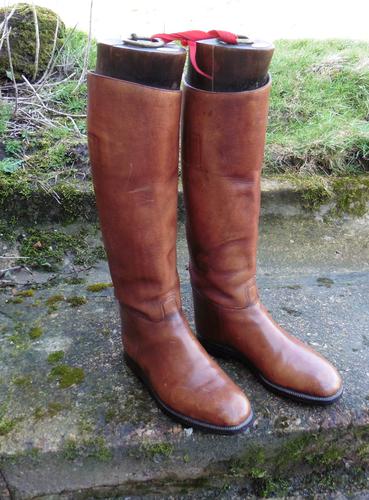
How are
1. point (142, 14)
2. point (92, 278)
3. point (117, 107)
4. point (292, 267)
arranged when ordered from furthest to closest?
point (142, 14) < point (292, 267) < point (92, 278) < point (117, 107)

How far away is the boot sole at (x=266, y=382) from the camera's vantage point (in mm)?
1134

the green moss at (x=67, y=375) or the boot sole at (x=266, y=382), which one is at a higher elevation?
the boot sole at (x=266, y=382)

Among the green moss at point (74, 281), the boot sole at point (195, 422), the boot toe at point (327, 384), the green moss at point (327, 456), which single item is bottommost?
the green moss at point (327, 456)

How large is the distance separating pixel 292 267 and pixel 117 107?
3.60 feet

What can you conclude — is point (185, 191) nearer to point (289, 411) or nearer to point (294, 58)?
point (289, 411)

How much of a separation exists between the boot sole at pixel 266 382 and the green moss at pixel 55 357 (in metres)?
0.33

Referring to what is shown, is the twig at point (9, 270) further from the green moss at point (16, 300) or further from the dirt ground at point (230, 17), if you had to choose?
the dirt ground at point (230, 17)

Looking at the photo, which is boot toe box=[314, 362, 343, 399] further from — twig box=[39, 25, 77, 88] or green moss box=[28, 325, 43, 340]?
twig box=[39, 25, 77, 88]

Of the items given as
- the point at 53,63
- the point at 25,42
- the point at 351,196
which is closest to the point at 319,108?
the point at 351,196

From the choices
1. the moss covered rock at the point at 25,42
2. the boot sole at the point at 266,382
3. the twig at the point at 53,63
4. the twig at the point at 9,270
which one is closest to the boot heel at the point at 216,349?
the boot sole at the point at 266,382

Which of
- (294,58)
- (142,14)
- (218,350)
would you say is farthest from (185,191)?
(142,14)

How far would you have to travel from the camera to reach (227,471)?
113 centimetres

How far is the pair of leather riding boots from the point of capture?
3.27 feet

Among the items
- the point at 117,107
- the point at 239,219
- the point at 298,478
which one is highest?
the point at 117,107
